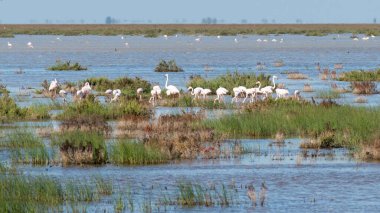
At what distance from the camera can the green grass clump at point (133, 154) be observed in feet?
63.8

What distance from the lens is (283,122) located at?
76.4 feet

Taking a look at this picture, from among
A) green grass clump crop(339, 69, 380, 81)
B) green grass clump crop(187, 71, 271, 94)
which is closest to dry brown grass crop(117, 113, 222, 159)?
green grass clump crop(187, 71, 271, 94)

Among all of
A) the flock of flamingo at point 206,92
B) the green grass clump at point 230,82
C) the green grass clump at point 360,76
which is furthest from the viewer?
the green grass clump at point 360,76

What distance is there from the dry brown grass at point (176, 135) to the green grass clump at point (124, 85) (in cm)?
843

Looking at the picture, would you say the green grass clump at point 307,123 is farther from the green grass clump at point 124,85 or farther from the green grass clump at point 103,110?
the green grass clump at point 124,85

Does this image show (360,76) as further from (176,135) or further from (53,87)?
(176,135)

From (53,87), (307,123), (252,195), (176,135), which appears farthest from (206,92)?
(252,195)

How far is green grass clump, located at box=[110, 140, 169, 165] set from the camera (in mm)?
19453

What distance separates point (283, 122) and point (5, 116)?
7.73 meters

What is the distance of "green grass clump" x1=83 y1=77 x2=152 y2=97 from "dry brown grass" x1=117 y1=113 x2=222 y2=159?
8432 mm

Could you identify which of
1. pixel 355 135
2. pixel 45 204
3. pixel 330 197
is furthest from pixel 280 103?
pixel 45 204

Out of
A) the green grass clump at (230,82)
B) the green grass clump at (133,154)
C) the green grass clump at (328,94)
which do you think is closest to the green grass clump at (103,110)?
the green grass clump at (133,154)

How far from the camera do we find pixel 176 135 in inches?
847

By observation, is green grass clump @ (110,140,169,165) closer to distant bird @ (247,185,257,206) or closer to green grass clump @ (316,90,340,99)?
distant bird @ (247,185,257,206)
